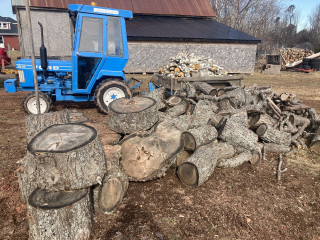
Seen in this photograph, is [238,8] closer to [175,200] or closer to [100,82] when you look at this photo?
A: [100,82]

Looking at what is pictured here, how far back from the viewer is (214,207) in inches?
A: 125

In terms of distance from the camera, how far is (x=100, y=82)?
6.62 meters

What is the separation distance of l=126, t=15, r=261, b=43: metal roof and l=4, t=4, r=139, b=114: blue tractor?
8.40 m

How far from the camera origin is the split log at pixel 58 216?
237 centimetres

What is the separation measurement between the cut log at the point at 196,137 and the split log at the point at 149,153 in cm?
28

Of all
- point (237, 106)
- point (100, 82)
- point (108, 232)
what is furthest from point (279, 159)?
point (100, 82)

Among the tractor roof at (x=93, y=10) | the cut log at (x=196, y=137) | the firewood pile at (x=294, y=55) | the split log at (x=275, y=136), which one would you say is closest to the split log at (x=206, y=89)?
the split log at (x=275, y=136)

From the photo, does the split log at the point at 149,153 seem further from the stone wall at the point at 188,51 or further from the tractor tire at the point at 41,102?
the stone wall at the point at 188,51

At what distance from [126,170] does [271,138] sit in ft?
10.3

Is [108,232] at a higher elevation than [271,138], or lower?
lower

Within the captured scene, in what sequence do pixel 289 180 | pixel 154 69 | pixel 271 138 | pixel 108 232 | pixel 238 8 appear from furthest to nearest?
pixel 238 8 → pixel 154 69 → pixel 271 138 → pixel 289 180 → pixel 108 232

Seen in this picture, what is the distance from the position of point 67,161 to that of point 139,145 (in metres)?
1.34

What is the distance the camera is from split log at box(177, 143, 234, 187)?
139 inches

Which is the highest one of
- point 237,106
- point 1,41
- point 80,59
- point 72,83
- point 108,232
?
point 1,41
